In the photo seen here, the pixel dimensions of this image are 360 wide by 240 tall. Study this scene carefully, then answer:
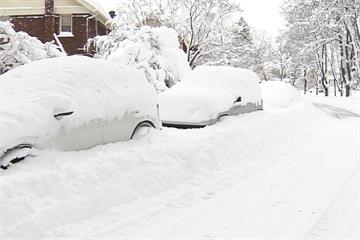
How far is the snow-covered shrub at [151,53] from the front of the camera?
17078mm

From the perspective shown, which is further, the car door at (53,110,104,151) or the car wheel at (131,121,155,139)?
the car wheel at (131,121,155,139)

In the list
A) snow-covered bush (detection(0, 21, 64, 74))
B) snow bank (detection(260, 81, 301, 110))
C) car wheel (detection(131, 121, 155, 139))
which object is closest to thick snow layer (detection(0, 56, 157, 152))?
car wheel (detection(131, 121, 155, 139))

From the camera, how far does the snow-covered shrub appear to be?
17078mm

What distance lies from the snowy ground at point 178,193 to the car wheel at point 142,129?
134 millimetres

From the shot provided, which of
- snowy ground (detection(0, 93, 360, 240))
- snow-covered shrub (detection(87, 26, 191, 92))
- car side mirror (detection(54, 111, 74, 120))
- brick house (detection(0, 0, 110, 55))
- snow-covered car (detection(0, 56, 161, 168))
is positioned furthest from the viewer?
brick house (detection(0, 0, 110, 55))

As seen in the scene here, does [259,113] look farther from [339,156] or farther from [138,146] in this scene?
[138,146]

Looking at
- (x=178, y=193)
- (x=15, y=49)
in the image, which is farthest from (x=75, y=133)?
(x=15, y=49)

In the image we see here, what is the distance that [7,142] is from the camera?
493 centimetres

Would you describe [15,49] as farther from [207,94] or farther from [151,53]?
[207,94]

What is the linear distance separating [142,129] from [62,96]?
Answer: 1812mm

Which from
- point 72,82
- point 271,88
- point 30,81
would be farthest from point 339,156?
point 271,88

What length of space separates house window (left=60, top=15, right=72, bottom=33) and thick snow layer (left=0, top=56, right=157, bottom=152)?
2255 centimetres

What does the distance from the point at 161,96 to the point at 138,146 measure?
3.97 metres

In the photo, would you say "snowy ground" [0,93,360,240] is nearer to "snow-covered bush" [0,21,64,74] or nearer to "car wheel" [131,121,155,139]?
"car wheel" [131,121,155,139]
